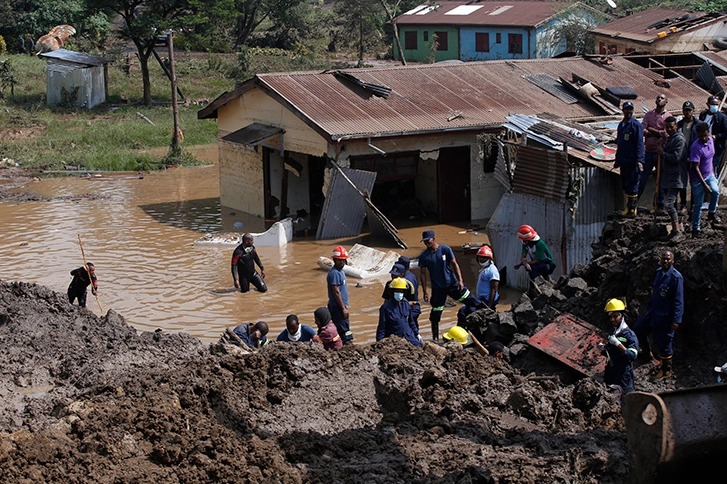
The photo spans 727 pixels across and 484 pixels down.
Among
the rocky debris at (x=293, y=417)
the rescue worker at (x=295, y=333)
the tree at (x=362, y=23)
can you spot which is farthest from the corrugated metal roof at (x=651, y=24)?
the rocky debris at (x=293, y=417)

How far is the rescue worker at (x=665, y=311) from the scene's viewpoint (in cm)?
1026

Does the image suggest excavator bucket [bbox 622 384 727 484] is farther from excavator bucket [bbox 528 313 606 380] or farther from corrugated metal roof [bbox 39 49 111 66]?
corrugated metal roof [bbox 39 49 111 66]

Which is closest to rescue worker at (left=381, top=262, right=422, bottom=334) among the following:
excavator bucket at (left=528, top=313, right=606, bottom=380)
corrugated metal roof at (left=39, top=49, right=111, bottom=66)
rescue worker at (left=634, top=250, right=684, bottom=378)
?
excavator bucket at (left=528, top=313, right=606, bottom=380)

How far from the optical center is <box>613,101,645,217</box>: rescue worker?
13.3m

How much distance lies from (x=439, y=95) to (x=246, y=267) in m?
8.32

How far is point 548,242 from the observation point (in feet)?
52.0

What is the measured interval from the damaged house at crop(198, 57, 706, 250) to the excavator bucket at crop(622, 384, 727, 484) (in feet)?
43.0

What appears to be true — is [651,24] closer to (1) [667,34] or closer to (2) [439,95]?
(1) [667,34]

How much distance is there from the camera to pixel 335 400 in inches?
360

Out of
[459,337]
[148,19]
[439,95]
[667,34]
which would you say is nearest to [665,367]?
[459,337]

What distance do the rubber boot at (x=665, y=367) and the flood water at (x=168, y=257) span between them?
3.95 meters

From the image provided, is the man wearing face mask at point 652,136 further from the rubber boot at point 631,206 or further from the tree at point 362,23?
the tree at point 362,23

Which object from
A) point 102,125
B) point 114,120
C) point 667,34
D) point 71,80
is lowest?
point 102,125

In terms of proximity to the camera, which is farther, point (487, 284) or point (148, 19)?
point (148, 19)
